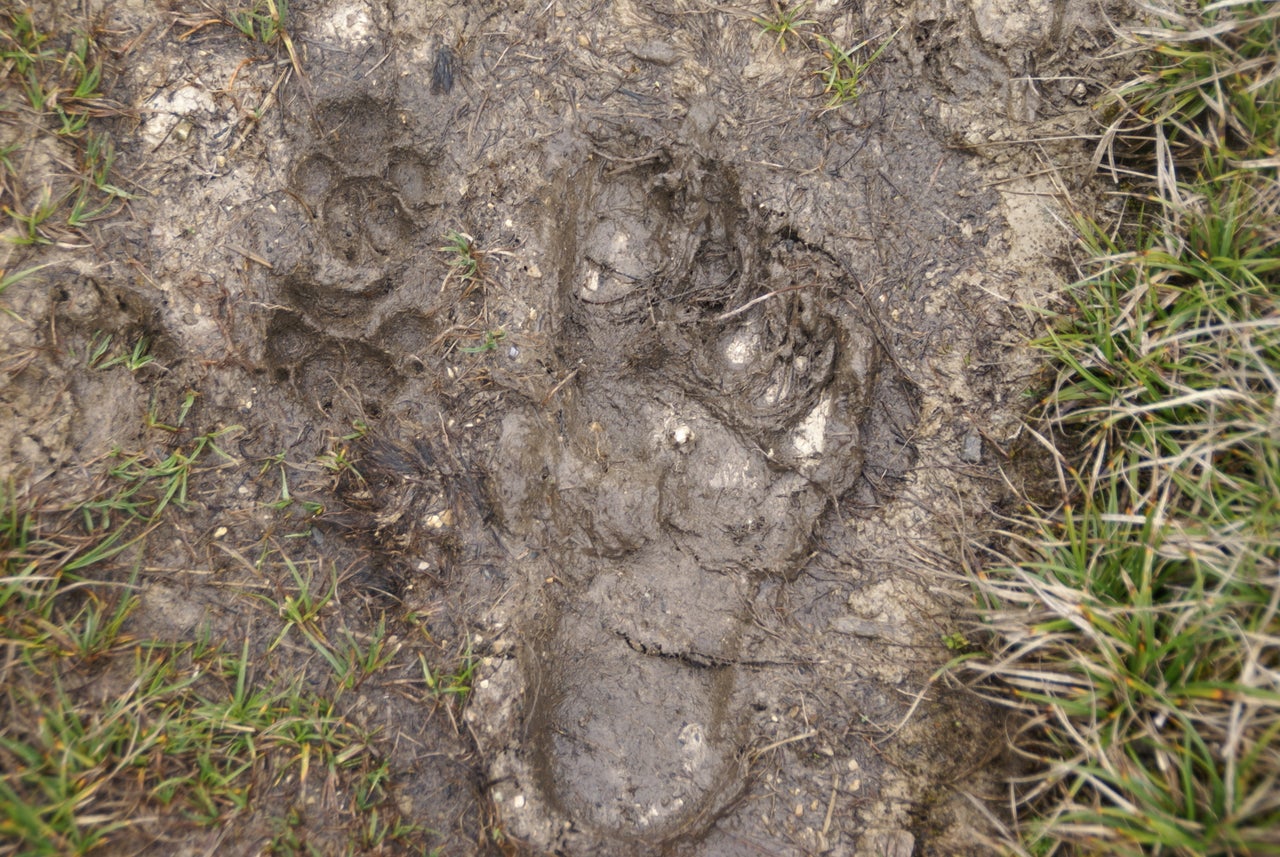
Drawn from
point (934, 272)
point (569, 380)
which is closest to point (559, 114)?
point (569, 380)

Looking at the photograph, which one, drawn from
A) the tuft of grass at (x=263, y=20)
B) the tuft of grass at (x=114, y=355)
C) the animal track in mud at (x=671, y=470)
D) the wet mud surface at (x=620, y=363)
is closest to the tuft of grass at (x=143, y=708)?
the wet mud surface at (x=620, y=363)

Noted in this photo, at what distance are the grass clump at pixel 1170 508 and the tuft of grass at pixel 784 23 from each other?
0.92m

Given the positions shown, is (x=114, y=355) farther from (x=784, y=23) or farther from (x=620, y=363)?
(x=784, y=23)

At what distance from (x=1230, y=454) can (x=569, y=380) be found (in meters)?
1.77

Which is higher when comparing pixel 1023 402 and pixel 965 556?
pixel 1023 402

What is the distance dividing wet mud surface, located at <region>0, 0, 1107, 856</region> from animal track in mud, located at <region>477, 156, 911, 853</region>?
10 mm

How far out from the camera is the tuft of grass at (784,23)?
217 cm

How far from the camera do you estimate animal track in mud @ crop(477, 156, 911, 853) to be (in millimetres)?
2102

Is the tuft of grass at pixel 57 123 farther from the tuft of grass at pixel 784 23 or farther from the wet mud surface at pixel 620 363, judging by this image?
the tuft of grass at pixel 784 23

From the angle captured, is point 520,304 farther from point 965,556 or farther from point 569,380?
point 965,556

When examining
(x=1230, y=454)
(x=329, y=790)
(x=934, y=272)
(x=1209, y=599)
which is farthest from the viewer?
(x=934, y=272)

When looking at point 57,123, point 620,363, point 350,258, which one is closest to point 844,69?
point 620,363

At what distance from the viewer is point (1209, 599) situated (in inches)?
64.4

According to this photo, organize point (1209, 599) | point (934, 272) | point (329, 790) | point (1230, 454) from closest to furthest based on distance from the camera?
point (1209, 599)
point (1230, 454)
point (329, 790)
point (934, 272)
